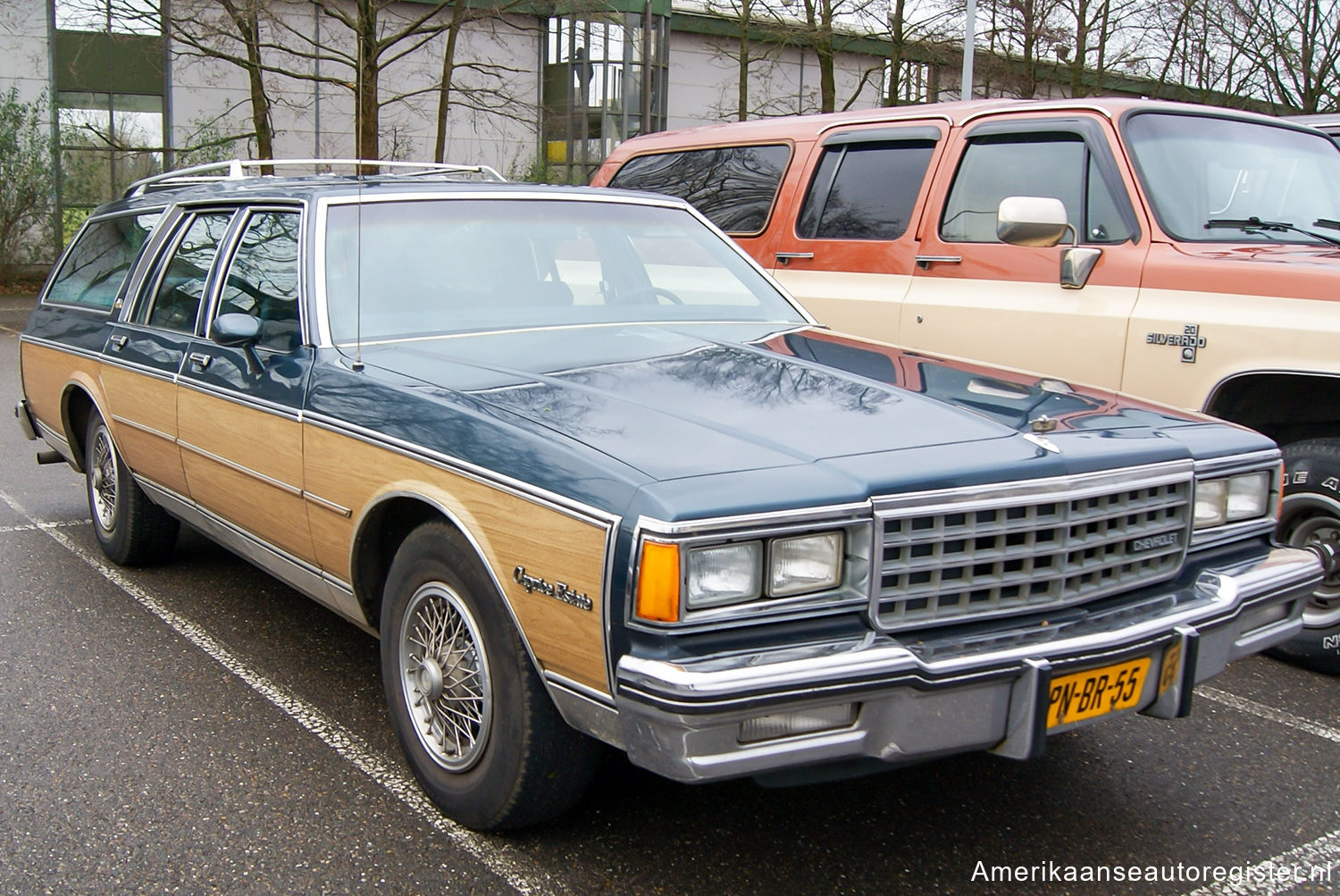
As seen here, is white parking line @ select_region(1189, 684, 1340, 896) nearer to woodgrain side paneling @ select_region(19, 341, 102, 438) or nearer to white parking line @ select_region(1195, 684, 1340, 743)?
white parking line @ select_region(1195, 684, 1340, 743)

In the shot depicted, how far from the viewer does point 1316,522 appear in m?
4.47

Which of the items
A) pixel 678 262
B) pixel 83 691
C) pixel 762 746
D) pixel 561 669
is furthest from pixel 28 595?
pixel 762 746

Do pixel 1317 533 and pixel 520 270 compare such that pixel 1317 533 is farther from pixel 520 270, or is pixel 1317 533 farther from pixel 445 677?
pixel 445 677

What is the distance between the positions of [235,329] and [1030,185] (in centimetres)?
341

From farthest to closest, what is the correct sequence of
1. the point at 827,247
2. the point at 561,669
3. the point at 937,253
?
the point at 827,247 → the point at 937,253 → the point at 561,669

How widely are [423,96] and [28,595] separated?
25.4m

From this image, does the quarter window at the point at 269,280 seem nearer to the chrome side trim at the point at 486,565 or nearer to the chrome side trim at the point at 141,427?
the chrome side trim at the point at 141,427

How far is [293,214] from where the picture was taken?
4238 millimetres

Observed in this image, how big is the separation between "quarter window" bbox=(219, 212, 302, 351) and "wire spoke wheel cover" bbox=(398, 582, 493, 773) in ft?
3.76

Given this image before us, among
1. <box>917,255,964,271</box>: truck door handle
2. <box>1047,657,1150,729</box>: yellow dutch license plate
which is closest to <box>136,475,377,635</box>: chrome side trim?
<box>1047,657,1150,729</box>: yellow dutch license plate

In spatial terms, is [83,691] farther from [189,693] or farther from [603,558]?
[603,558]

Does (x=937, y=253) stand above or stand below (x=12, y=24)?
below

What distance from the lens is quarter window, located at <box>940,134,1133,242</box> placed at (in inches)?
202

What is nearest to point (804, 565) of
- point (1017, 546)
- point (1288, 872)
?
point (1017, 546)
